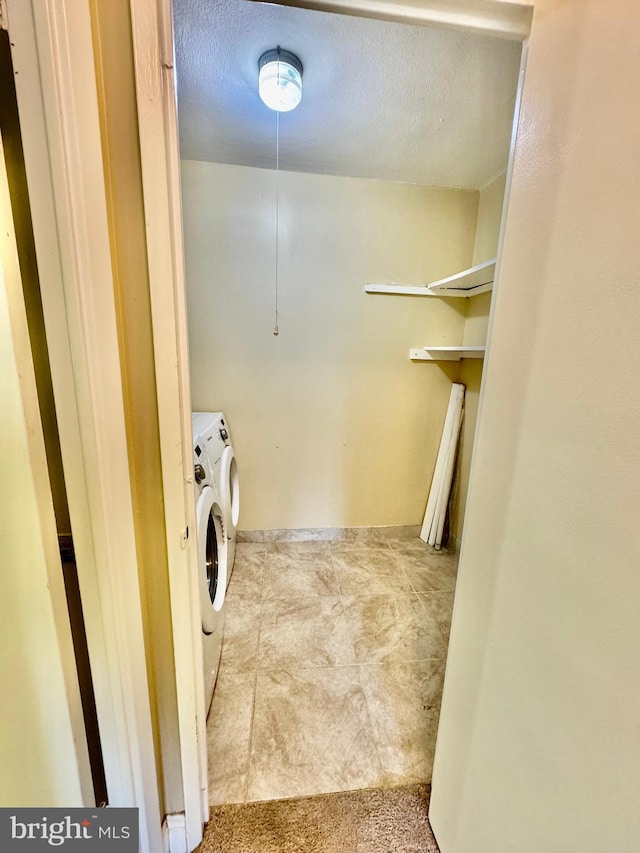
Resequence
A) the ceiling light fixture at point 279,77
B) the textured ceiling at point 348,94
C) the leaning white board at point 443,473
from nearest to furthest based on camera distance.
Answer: the textured ceiling at point 348,94 → the ceiling light fixture at point 279,77 → the leaning white board at point 443,473

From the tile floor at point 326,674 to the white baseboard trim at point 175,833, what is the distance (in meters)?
0.15

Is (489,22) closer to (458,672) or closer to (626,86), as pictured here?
(626,86)

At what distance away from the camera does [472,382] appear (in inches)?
91.4

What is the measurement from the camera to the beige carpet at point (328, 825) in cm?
95

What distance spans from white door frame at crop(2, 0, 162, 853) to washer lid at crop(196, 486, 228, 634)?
0.39 m

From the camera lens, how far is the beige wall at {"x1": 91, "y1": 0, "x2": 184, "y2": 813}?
60 centimetres

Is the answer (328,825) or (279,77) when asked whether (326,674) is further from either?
(279,77)

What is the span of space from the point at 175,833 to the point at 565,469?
1369 millimetres

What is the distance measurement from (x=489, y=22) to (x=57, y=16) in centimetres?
79

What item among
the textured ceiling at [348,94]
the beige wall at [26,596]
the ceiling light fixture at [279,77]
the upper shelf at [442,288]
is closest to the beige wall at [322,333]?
the upper shelf at [442,288]

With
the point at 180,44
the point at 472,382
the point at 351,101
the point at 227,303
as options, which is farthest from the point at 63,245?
the point at 472,382

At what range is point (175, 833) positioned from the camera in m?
0.91

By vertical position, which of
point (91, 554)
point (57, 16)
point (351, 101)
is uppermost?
point (351, 101)

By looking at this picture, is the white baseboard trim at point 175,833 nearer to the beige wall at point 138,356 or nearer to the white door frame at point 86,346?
the beige wall at point 138,356
